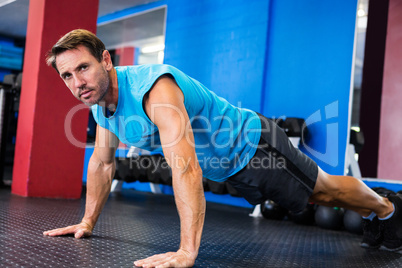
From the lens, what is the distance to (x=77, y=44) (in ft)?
4.64

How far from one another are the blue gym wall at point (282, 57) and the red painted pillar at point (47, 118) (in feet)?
5.22

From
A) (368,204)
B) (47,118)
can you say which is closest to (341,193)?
(368,204)

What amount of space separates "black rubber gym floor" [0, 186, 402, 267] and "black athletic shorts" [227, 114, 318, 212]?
0.92 ft

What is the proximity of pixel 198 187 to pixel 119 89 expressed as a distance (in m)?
0.46

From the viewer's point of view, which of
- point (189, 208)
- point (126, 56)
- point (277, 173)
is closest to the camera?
point (189, 208)

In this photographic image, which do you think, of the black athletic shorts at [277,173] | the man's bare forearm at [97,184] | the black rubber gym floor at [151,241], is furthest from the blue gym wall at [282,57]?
the man's bare forearm at [97,184]

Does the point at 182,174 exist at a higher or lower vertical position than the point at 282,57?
lower

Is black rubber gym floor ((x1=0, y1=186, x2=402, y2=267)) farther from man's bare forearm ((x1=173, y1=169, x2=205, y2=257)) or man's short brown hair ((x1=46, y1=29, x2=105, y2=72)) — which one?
man's short brown hair ((x1=46, y1=29, x2=105, y2=72))

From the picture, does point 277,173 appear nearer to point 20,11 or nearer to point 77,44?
point 77,44

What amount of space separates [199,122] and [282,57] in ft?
9.09

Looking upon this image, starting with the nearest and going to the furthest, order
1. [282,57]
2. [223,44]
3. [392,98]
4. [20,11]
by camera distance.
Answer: [392,98]
[282,57]
[223,44]
[20,11]

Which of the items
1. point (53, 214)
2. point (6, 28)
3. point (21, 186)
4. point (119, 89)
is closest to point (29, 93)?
point (21, 186)

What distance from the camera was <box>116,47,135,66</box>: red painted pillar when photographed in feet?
21.0

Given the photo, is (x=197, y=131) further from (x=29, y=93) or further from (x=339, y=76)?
(x=339, y=76)
